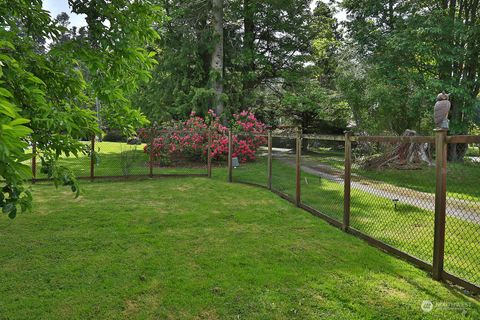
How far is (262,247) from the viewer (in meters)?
4.45

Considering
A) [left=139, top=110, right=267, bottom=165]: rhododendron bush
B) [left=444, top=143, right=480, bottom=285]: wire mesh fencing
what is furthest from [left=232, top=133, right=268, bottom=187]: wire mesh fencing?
[left=444, top=143, right=480, bottom=285]: wire mesh fencing

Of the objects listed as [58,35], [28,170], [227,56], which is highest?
[227,56]

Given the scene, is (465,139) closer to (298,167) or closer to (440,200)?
(440,200)

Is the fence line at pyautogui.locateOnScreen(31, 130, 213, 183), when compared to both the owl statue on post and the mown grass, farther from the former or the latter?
the owl statue on post

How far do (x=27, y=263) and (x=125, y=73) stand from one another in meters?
2.29

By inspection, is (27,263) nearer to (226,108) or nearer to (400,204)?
(400,204)

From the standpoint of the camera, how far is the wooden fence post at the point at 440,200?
11.5 feet

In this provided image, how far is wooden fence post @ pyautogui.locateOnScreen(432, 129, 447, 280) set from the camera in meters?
3.49

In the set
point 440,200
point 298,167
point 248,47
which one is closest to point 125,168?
point 298,167

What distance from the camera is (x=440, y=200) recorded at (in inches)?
138

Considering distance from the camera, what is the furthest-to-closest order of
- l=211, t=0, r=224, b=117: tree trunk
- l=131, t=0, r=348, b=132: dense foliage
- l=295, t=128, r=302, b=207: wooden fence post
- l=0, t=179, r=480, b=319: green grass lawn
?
l=131, t=0, r=348, b=132: dense foliage
l=211, t=0, r=224, b=117: tree trunk
l=295, t=128, r=302, b=207: wooden fence post
l=0, t=179, r=480, b=319: green grass lawn

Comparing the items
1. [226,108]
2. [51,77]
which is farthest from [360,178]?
[226,108]

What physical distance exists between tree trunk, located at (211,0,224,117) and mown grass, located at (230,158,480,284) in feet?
23.2

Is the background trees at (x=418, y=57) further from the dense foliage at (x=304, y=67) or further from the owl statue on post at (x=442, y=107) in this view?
the owl statue on post at (x=442, y=107)
